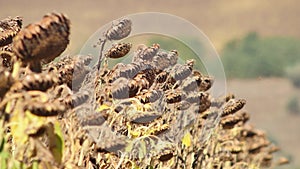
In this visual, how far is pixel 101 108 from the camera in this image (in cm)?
A: 224

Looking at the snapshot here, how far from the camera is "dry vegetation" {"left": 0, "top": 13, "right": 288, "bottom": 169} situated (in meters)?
1.53

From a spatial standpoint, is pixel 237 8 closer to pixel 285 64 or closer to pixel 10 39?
pixel 285 64

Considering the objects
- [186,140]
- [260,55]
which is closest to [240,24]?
[260,55]

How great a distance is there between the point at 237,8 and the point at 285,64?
6222 millimetres

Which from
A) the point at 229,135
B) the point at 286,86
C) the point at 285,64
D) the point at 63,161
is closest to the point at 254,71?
the point at 285,64

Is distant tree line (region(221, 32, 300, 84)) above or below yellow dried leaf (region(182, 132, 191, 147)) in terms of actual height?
above

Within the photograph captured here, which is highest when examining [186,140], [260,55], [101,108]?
[260,55]

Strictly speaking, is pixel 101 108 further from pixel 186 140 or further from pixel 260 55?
pixel 260 55

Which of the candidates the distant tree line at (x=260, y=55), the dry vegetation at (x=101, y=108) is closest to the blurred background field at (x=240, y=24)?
the distant tree line at (x=260, y=55)

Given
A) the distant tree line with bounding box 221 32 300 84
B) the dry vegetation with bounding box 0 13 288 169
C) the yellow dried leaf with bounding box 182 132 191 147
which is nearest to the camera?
the dry vegetation with bounding box 0 13 288 169

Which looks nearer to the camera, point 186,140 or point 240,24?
point 186,140

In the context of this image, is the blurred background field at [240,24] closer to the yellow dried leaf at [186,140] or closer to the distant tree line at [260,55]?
the distant tree line at [260,55]

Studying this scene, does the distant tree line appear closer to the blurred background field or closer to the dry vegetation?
the blurred background field

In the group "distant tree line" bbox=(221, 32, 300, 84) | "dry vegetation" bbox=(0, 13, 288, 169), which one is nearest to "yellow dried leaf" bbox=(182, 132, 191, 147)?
"dry vegetation" bbox=(0, 13, 288, 169)
